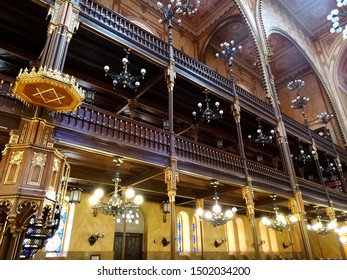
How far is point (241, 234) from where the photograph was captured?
55.2 feet

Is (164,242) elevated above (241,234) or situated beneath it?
situated beneath

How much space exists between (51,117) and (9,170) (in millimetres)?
1580

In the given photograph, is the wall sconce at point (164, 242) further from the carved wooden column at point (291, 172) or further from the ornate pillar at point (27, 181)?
the ornate pillar at point (27, 181)

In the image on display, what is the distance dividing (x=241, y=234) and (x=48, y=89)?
15.7m

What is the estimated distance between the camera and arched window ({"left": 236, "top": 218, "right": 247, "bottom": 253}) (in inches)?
645

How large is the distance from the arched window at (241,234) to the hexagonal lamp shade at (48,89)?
48.8ft

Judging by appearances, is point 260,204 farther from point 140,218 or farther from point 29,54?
point 29,54

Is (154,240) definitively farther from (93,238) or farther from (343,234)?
(343,234)

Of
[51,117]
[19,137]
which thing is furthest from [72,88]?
[19,137]

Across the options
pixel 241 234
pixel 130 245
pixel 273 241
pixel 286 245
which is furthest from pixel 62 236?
pixel 286 245

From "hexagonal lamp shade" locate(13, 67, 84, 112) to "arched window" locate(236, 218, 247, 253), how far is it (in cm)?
1486

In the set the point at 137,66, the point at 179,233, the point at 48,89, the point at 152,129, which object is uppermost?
the point at 137,66

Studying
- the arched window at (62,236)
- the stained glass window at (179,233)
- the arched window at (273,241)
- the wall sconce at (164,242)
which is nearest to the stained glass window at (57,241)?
the arched window at (62,236)

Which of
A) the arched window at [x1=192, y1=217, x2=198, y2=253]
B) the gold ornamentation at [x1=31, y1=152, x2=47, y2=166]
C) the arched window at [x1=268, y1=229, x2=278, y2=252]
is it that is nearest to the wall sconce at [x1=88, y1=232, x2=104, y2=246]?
the arched window at [x1=192, y1=217, x2=198, y2=253]
